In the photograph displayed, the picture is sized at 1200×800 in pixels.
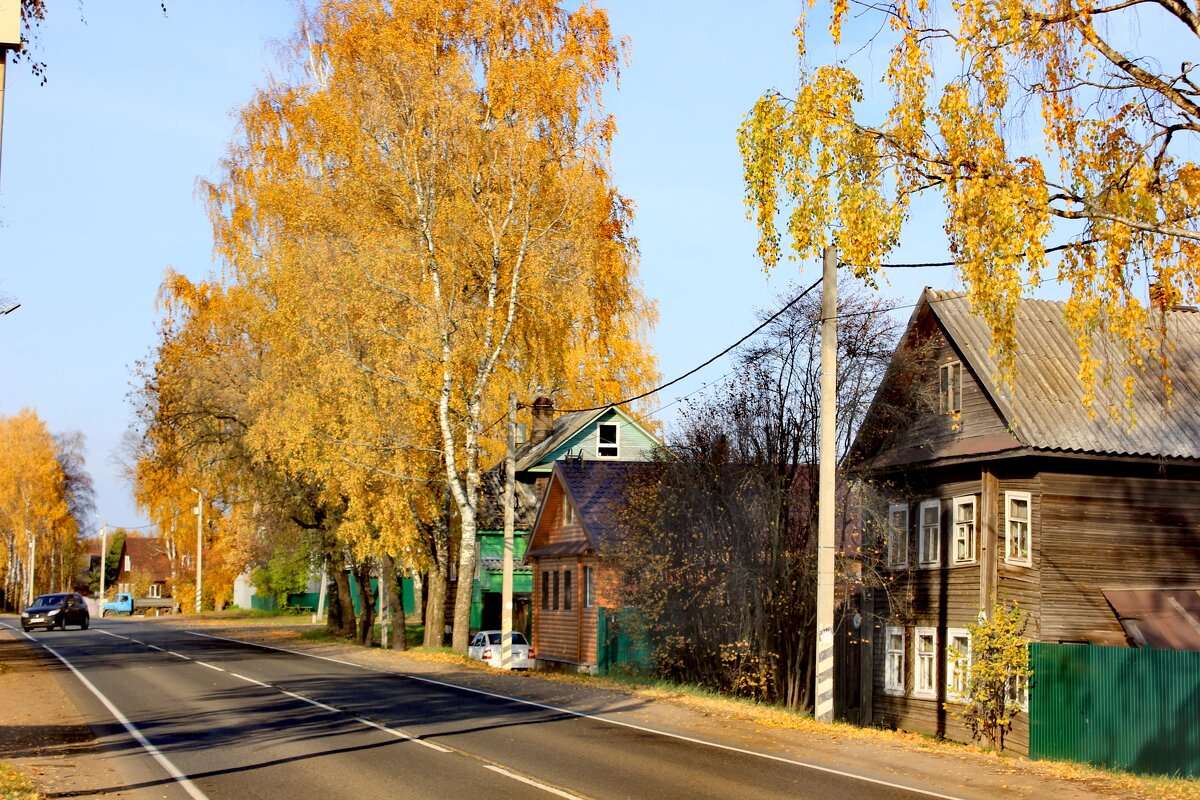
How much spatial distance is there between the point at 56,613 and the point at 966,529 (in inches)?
1827

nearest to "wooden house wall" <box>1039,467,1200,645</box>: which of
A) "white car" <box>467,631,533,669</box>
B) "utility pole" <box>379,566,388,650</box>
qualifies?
"white car" <box>467,631,533,669</box>

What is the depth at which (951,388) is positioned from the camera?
29.5 meters

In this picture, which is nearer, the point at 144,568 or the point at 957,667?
the point at 957,667

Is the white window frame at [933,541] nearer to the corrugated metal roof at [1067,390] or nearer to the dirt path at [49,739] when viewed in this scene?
the corrugated metal roof at [1067,390]

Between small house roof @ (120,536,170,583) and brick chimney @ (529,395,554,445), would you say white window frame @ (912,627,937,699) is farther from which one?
small house roof @ (120,536,170,583)

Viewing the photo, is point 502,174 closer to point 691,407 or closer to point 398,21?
point 398,21

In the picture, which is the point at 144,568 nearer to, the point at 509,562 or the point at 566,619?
the point at 566,619

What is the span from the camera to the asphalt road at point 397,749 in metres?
13.1

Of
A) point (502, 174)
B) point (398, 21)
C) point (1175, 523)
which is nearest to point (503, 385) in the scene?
point (502, 174)

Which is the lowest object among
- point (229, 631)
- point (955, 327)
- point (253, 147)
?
point (229, 631)

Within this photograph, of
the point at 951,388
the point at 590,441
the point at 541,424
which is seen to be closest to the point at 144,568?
the point at 541,424

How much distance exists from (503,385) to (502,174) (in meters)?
5.50

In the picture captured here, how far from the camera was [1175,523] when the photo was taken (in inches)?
1100

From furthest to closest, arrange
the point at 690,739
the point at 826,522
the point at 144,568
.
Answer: the point at 144,568, the point at 826,522, the point at 690,739
